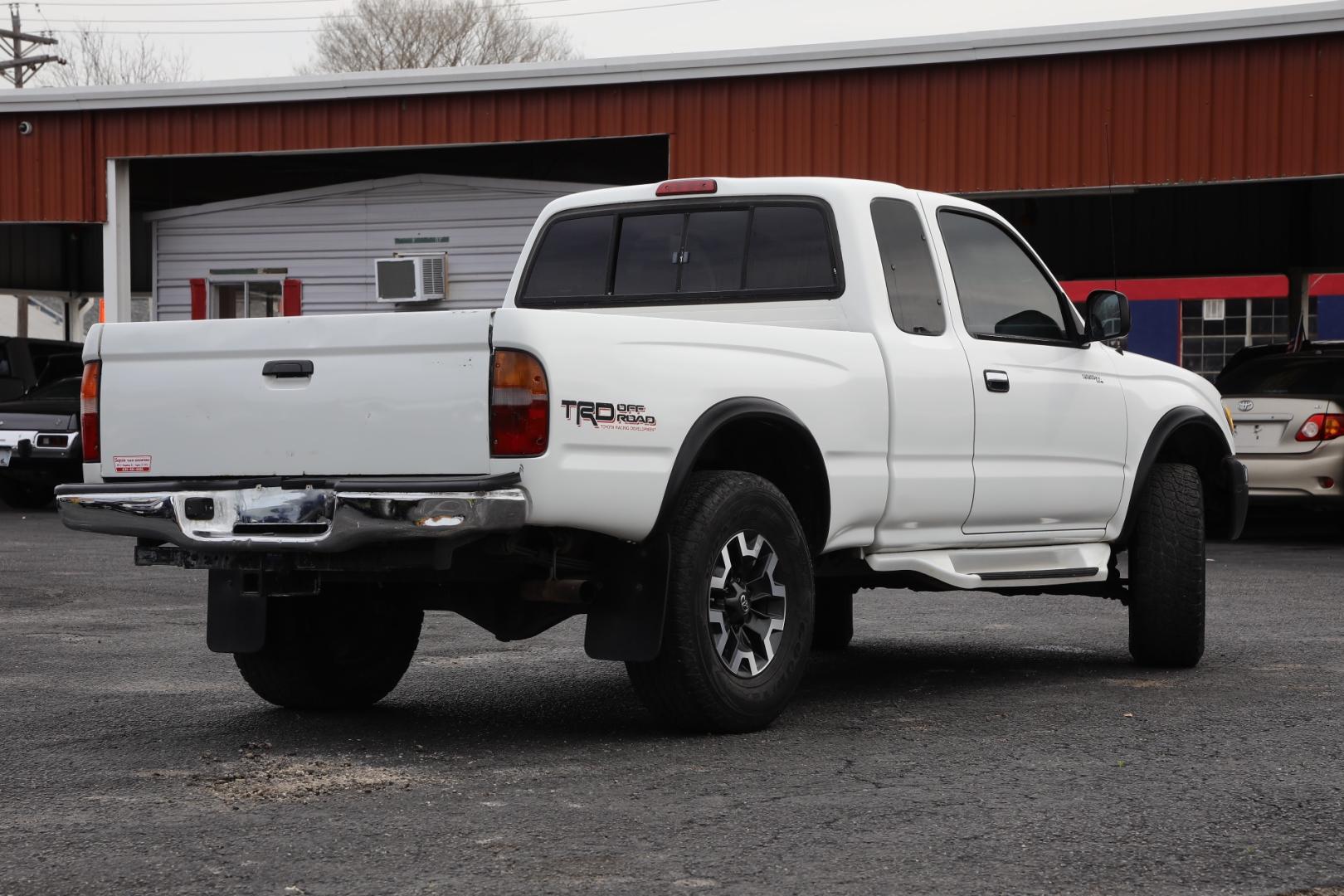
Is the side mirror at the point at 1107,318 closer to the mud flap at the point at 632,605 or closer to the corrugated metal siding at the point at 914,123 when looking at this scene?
the mud flap at the point at 632,605

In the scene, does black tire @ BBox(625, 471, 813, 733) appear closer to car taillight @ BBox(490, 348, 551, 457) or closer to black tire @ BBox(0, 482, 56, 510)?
car taillight @ BBox(490, 348, 551, 457)

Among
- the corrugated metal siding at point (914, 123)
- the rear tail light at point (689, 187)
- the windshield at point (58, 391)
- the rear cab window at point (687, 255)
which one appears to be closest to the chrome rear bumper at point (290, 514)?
the rear cab window at point (687, 255)

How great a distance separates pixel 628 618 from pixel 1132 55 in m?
13.4

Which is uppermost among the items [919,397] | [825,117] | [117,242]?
[825,117]

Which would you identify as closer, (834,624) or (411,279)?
(834,624)

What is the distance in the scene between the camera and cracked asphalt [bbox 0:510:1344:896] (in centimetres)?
414

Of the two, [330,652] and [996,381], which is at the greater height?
[996,381]

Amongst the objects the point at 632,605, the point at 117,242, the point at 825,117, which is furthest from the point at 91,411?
the point at 117,242

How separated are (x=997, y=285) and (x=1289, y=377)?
30.2 feet

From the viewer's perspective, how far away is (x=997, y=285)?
7527mm

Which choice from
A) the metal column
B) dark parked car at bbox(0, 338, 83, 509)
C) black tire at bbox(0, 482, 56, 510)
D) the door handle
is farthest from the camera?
the metal column

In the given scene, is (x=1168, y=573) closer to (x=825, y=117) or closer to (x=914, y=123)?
(x=914, y=123)

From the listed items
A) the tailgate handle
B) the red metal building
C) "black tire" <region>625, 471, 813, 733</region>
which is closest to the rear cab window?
"black tire" <region>625, 471, 813, 733</region>

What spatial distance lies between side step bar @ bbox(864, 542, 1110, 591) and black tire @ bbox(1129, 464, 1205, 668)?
175mm
